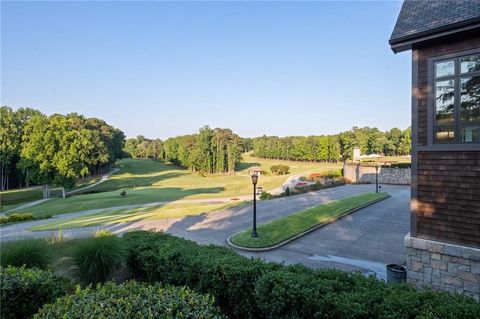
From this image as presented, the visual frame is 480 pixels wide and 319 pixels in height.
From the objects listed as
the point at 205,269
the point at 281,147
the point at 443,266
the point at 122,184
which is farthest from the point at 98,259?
the point at 281,147

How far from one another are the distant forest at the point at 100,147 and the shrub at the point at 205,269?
36347mm

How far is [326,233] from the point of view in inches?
558

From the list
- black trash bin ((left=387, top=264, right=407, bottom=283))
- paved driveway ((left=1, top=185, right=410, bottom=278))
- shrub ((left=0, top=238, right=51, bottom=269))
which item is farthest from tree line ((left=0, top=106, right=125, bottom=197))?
black trash bin ((left=387, top=264, right=407, bottom=283))

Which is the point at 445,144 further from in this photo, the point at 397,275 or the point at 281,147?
the point at 281,147

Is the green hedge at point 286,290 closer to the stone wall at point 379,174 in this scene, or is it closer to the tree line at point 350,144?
the stone wall at point 379,174

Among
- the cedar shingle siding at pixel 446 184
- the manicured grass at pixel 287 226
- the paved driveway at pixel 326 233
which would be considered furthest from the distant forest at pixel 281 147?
the cedar shingle siding at pixel 446 184

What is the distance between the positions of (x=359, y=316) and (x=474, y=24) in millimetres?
6458

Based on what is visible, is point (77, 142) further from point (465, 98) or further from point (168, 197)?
point (465, 98)

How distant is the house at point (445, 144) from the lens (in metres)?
6.38

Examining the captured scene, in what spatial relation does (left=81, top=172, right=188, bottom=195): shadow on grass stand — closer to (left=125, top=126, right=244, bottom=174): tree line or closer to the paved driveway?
(left=125, top=126, right=244, bottom=174): tree line

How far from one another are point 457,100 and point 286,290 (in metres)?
5.83

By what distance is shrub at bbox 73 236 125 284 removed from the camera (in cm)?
623

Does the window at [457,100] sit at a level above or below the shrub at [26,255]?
above

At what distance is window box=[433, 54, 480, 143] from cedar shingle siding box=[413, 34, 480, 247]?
0.24 m
